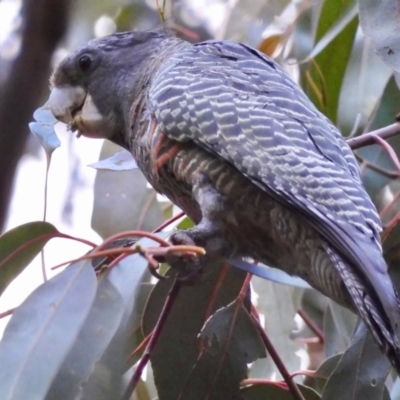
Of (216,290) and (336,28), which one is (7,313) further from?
(336,28)

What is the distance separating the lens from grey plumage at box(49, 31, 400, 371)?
1.19 metres

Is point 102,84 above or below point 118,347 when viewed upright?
above

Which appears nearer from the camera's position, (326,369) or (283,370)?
(283,370)

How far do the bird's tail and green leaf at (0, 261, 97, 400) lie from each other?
0.42 metres

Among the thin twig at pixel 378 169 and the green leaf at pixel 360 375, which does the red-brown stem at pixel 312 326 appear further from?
the green leaf at pixel 360 375

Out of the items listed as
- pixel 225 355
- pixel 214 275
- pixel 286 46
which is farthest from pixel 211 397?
pixel 286 46

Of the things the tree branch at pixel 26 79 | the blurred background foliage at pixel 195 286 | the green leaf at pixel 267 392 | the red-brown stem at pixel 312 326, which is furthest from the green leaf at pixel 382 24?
the tree branch at pixel 26 79

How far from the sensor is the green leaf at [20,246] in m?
1.43

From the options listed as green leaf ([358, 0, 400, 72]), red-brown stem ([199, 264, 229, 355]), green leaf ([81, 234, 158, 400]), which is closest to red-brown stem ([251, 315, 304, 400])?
red-brown stem ([199, 264, 229, 355])

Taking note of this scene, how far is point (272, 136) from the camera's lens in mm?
1377

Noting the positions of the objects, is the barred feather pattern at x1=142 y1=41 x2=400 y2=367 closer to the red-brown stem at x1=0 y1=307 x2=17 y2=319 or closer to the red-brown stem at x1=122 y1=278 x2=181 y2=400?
the red-brown stem at x1=122 y1=278 x2=181 y2=400

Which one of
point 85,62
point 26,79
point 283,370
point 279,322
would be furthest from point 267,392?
point 26,79

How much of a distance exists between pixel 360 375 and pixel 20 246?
0.67 metres

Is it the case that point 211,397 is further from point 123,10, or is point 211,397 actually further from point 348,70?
point 123,10
